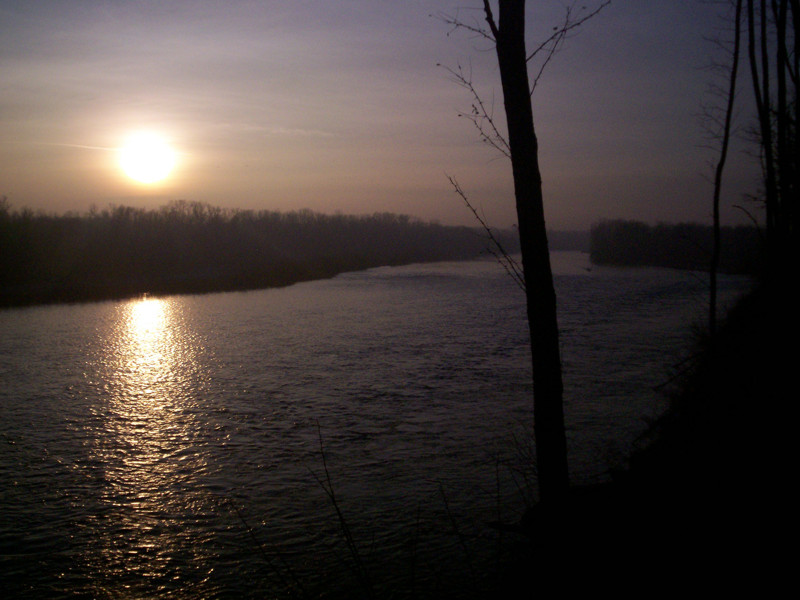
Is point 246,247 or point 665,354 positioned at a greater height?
point 246,247

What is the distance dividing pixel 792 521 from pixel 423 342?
43.9ft

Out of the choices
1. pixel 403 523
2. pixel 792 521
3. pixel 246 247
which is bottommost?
pixel 403 523

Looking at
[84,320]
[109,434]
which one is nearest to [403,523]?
[109,434]

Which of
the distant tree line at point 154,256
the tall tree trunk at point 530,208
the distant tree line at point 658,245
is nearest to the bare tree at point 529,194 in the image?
the tall tree trunk at point 530,208

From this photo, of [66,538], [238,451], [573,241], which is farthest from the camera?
[573,241]

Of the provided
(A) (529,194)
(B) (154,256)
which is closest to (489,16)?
(A) (529,194)

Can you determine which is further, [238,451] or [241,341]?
[241,341]

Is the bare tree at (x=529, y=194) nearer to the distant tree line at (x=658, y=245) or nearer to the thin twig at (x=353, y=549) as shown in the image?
the thin twig at (x=353, y=549)

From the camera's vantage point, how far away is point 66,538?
250 inches

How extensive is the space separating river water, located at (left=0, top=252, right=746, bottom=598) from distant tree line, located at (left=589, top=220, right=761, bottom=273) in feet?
157

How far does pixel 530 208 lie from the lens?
3957 mm

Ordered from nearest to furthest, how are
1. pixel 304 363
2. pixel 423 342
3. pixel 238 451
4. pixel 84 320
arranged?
pixel 238 451
pixel 304 363
pixel 423 342
pixel 84 320

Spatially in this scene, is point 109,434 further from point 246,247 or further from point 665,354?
point 246,247

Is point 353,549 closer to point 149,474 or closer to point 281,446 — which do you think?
point 149,474
